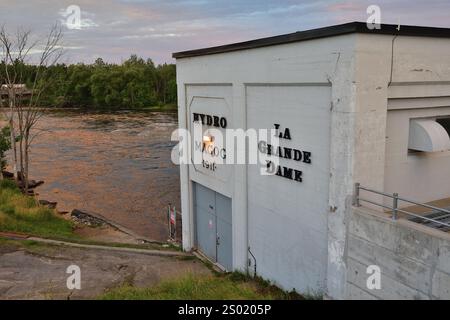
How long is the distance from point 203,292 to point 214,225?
4369 millimetres

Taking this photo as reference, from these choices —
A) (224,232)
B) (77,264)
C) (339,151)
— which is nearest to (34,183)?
(77,264)

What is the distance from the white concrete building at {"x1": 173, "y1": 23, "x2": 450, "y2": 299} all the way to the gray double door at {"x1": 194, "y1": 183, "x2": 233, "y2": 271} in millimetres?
542

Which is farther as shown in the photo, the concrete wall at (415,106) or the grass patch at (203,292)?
the grass patch at (203,292)

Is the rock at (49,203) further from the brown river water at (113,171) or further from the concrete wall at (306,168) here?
the concrete wall at (306,168)

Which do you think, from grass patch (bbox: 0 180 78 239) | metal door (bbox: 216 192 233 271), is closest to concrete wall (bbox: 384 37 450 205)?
metal door (bbox: 216 192 233 271)

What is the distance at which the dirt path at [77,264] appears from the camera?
1034 centimetres

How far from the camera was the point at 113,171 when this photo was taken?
30906 millimetres

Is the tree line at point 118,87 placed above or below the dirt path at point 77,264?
above

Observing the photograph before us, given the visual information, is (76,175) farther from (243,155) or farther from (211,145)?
(243,155)

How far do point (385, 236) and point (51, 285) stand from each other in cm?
791

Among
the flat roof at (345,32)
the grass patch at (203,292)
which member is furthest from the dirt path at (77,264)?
the flat roof at (345,32)

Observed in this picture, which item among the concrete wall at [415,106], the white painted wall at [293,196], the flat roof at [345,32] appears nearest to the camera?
the flat roof at [345,32]

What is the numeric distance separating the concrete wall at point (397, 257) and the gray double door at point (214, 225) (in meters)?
4.89

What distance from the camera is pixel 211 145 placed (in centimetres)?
1252
